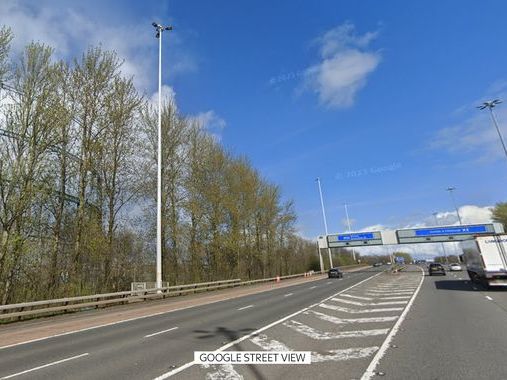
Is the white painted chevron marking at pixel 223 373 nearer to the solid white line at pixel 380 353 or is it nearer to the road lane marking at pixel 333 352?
the road lane marking at pixel 333 352

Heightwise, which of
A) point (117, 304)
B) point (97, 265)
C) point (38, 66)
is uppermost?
point (38, 66)

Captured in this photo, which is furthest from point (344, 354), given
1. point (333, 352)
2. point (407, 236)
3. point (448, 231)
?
point (448, 231)

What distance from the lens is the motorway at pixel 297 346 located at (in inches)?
278

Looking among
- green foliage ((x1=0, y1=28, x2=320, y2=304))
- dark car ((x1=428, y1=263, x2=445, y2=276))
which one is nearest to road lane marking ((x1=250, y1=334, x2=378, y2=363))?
green foliage ((x1=0, y1=28, x2=320, y2=304))

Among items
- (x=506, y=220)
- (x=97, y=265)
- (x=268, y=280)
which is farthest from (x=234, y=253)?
(x=506, y=220)

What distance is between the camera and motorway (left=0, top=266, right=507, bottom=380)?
7.06 meters

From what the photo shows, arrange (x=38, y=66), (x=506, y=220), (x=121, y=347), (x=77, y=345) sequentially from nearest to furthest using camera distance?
(x=121, y=347)
(x=77, y=345)
(x=38, y=66)
(x=506, y=220)

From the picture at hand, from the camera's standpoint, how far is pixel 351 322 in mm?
12609

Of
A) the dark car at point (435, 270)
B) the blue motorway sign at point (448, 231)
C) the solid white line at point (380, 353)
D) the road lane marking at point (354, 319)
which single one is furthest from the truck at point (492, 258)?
the blue motorway sign at point (448, 231)

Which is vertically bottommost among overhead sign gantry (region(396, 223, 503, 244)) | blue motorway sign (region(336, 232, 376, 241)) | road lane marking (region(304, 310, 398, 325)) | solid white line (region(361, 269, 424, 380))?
solid white line (region(361, 269, 424, 380))

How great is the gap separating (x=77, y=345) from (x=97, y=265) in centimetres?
1726

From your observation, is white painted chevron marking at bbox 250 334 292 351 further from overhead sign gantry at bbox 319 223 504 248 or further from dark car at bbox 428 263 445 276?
overhead sign gantry at bbox 319 223 504 248

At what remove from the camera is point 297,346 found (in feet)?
30.1

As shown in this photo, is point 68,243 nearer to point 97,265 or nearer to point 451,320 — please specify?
point 97,265
